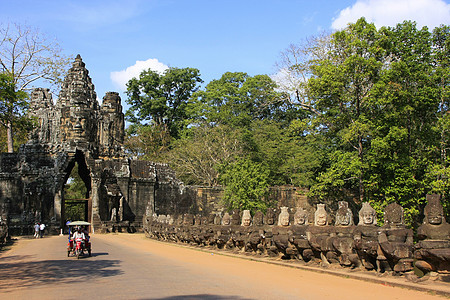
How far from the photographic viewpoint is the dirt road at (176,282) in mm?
7594

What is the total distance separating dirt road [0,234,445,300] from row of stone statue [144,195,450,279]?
0.64m

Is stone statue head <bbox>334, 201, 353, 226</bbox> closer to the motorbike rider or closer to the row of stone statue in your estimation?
the row of stone statue

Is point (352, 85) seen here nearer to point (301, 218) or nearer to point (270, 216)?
point (270, 216)

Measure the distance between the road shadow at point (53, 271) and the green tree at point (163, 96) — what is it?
41.0 meters

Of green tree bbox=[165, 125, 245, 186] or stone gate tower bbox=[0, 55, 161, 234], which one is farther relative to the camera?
green tree bbox=[165, 125, 245, 186]

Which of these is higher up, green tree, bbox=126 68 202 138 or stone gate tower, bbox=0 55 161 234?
green tree, bbox=126 68 202 138

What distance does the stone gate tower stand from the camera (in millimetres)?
30125

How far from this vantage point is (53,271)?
36.1 ft

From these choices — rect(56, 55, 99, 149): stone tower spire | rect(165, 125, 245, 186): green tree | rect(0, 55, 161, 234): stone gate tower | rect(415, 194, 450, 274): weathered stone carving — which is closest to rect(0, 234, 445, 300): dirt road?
rect(415, 194, 450, 274): weathered stone carving

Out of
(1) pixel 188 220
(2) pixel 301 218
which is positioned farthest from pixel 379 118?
(2) pixel 301 218

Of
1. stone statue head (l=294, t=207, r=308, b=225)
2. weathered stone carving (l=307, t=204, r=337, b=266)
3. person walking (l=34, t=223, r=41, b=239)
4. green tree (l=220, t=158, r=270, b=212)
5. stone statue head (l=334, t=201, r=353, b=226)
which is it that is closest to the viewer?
weathered stone carving (l=307, t=204, r=337, b=266)

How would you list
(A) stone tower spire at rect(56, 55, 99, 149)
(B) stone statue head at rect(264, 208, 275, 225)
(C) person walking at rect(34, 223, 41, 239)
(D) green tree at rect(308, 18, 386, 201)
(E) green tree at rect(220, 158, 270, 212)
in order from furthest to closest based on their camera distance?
(A) stone tower spire at rect(56, 55, 99, 149) < (E) green tree at rect(220, 158, 270, 212) < (C) person walking at rect(34, 223, 41, 239) < (D) green tree at rect(308, 18, 386, 201) < (B) stone statue head at rect(264, 208, 275, 225)

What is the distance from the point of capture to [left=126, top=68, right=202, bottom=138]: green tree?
54.4m

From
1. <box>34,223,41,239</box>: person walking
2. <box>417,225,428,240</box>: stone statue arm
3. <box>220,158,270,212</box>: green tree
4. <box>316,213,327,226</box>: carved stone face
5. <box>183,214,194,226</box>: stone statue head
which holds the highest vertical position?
<box>220,158,270,212</box>: green tree
